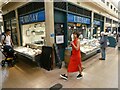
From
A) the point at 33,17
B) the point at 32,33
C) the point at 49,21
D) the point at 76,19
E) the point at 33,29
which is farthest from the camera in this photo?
the point at 32,33

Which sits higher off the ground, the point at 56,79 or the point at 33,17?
the point at 33,17

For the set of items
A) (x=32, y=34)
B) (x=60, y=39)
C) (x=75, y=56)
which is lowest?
(x=75, y=56)

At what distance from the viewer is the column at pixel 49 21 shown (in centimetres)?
457

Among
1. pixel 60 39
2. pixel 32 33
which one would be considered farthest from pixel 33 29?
pixel 60 39

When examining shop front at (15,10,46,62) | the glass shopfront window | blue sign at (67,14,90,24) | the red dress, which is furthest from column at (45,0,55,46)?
the glass shopfront window

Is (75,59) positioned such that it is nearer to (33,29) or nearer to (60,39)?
(60,39)

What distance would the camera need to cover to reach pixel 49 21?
4.66 metres

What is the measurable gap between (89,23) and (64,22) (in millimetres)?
3670

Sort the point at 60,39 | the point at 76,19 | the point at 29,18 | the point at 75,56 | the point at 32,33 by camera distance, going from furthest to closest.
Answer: the point at 32,33
the point at 76,19
the point at 29,18
the point at 60,39
the point at 75,56

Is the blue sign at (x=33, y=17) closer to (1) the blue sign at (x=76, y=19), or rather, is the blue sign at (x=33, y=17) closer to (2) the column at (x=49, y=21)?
(2) the column at (x=49, y=21)

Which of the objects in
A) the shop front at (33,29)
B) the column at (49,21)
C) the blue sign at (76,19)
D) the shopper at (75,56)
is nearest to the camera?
the shopper at (75,56)

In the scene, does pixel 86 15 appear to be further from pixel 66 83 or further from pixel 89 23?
pixel 66 83

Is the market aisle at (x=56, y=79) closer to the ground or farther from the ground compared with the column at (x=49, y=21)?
closer to the ground

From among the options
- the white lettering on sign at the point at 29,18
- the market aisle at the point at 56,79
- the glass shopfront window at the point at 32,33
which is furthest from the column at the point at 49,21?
the glass shopfront window at the point at 32,33
